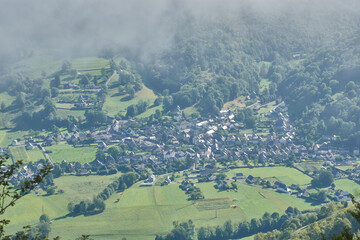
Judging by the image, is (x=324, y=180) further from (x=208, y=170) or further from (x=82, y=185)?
(x=82, y=185)

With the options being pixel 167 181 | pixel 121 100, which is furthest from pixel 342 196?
pixel 121 100

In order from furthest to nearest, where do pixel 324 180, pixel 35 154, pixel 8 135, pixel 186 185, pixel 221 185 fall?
pixel 8 135
pixel 35 154
pixel 186 185
pixel 221 185
pixel 324 180

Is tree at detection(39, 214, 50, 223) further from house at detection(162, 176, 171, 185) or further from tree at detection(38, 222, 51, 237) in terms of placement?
house at detection(162, 176, 171, 185)

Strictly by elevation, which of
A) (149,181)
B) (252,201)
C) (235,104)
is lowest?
(252,201)

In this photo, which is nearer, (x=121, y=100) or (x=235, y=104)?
(x=235, y=104)

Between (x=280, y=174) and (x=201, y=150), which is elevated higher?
(x=201, y=150)

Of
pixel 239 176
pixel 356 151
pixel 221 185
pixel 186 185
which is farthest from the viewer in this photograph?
pixel 356 151
